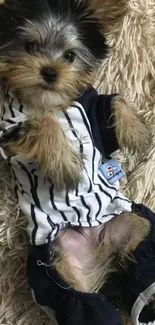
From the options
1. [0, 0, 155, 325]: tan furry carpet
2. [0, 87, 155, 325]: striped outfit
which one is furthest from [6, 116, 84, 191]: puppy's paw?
[0, 0, 155, 325]: tan furry carpet

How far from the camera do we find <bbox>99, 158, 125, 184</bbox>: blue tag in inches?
65.8

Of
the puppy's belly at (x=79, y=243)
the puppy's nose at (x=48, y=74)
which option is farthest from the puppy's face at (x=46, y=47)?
→ the puppy's belly at (x=79, y=243)

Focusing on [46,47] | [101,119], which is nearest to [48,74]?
[46,47]

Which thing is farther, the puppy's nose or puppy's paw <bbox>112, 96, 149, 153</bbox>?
puppy's paw <bbox>112, 96, 149, 153</bbox>

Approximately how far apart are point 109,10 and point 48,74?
0.78 ft

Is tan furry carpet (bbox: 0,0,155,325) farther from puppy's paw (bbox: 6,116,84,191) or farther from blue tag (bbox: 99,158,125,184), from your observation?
puppy's paw (bbox: 6,116,84,191)

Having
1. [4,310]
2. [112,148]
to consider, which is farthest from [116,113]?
[4,310]

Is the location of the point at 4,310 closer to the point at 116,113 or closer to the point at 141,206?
the point at 141,206

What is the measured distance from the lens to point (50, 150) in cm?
153

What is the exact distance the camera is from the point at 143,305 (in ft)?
5.19

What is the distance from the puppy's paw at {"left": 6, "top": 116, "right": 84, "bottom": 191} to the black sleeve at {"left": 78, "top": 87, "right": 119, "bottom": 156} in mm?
115

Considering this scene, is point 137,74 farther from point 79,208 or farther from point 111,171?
point 79,208

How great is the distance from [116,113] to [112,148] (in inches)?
3.2

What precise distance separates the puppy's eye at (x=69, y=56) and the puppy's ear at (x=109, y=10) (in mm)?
111
